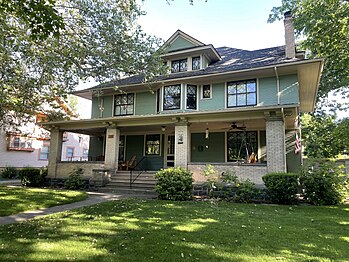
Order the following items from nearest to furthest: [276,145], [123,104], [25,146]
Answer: [276,145] < [123,104] < [25,146]

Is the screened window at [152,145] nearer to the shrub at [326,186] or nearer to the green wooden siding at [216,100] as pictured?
the green wooden siding at [216,100]

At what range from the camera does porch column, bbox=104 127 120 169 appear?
13523 millimetres

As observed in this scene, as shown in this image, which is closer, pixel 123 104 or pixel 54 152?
pixel 54 152

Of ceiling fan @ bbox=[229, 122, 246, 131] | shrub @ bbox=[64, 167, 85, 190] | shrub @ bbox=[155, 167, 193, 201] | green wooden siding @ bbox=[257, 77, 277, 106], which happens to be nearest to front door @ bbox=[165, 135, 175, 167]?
ceiling fan @ bbox=[229, 122, 246, 131]

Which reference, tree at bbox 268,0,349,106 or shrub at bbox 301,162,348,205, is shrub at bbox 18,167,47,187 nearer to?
shrub at bbox 301,162,348,205

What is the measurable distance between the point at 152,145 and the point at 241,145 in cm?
587

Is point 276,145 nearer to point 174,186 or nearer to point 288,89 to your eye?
point 288,89

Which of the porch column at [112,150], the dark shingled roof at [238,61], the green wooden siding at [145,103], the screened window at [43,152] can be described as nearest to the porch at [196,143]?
the porch column at [112,150]

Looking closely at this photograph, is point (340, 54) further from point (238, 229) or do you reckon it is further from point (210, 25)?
point (238, 229)

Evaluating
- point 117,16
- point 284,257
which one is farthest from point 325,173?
point 117,16

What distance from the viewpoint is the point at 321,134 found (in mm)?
24984

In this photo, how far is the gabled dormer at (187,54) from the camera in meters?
14.9

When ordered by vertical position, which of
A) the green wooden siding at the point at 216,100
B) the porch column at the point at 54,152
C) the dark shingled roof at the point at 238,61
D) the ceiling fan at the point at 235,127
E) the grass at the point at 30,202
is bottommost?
the grass at the point at 30,202

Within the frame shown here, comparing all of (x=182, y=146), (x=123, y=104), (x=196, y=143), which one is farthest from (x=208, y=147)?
(x=123, y=104)
